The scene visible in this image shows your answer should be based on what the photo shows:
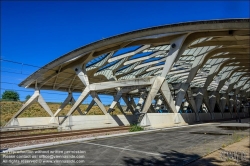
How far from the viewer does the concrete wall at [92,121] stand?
78.5 ft

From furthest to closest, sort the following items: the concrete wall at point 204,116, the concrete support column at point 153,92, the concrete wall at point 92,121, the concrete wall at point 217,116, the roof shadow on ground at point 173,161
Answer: the concrete wall at point 217,116 < the concrete wall at point 204,116 < the concrete wall at point 92,121 < the concrete support column at point 153,92 < the roof shadow on ground at point 173,161

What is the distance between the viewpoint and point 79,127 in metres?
24.6

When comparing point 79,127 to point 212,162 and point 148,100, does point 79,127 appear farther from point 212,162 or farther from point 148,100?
point 212,162

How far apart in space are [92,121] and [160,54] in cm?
1409

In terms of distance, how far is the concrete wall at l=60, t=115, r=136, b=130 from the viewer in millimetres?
23922

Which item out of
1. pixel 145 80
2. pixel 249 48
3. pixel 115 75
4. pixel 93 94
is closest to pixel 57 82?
pixel 115 75

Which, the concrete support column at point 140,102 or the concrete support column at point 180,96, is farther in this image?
the concrete support column at point 140,102

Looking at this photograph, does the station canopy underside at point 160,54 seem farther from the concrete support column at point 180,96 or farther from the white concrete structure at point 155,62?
the concrete support column at point 180,96

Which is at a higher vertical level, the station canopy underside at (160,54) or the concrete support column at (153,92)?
the station canopy underside at (160,54)

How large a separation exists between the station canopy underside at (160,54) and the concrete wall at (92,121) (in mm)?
3742

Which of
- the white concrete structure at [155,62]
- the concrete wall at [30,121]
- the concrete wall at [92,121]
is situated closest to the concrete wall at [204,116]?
the white concrete structure at [155,62]

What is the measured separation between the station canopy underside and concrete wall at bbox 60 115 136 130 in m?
3.74

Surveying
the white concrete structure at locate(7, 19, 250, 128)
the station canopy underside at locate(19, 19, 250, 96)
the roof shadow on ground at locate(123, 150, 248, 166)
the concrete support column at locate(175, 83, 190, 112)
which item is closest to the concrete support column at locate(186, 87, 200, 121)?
the white concrete structure at locate(7, 19, 250, 128)

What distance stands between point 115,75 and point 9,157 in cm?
3065
